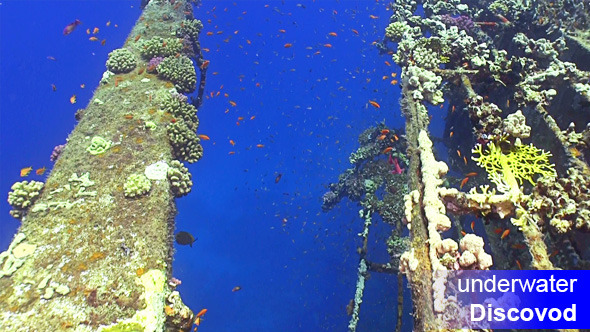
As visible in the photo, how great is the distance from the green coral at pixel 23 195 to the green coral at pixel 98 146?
128 centimetres

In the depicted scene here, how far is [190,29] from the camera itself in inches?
513

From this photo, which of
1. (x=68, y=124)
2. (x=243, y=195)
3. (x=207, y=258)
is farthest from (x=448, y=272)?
(x=68, y=124)

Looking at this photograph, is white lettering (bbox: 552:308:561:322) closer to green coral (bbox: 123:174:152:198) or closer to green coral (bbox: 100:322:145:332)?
green coral (bbox: 100:322:145:332)

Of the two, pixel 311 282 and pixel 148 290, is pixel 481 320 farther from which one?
pixel 311 282

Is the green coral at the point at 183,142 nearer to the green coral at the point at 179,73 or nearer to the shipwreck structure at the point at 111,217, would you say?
the shipwreck structure at the point at 111,217

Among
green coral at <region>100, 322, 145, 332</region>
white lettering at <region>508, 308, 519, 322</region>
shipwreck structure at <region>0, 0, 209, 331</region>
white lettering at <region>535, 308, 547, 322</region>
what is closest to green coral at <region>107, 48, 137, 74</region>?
shipwreck structure at <region>0, 0, 209, 331</region>

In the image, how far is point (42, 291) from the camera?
221 inches

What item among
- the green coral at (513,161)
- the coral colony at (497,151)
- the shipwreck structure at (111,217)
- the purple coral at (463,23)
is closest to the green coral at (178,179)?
the shipwreck structure at (111,217)

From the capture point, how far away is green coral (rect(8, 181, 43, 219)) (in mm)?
7309

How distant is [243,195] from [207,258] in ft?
25.0

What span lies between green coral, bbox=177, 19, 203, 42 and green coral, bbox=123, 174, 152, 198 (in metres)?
7.59

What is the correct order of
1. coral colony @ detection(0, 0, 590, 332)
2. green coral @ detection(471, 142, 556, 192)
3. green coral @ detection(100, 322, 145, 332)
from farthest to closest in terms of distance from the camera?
green coral @ detection(471, 142, 556, 192)
green coral @ detection(100, 322, 145, 332)
coral colony @ detection(0, 0, 590, 332)

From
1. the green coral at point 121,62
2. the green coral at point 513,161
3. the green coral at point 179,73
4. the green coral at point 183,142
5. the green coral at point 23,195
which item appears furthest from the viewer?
the green coral at point 121,62

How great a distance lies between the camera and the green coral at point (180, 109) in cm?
961
